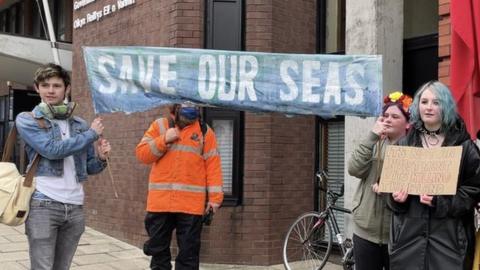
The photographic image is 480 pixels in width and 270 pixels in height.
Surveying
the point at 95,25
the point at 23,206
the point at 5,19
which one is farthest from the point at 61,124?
the point at 5,19

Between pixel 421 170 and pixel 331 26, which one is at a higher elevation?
pixel 331 26

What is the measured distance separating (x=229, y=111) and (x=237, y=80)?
122 inches

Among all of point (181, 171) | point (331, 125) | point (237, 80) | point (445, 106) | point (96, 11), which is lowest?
point (181, 171)

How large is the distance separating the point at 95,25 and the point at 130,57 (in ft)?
17.2

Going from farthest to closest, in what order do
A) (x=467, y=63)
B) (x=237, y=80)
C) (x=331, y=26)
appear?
(x=331, y=26)
(x=237, y=80)
(x=467, y=63)

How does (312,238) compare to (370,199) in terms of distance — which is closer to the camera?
(370,199)

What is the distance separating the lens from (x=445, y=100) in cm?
300

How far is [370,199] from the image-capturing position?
373cm

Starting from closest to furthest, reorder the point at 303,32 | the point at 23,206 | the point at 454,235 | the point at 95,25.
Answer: the point at 454,235, the point at 23,206, the point at 303,32, the point at 95,25

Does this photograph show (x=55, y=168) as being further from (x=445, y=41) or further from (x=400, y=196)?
(x=445, y=41)

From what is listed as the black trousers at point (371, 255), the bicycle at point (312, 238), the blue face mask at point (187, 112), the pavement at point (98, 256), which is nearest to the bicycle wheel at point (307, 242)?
the bicycle at point (312, 238)

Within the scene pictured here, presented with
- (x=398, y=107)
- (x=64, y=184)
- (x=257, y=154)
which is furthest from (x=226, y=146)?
(x=398, y=107)

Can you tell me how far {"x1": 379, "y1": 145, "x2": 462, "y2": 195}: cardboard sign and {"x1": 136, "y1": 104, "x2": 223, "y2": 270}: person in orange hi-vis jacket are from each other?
204 cm

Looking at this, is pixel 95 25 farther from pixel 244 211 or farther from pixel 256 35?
pixel 244 211
